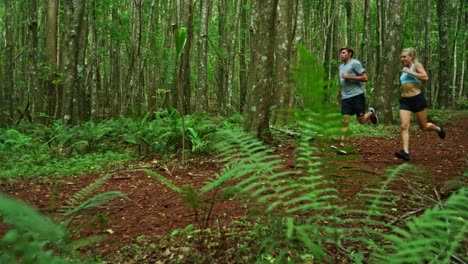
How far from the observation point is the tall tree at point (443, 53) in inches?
700

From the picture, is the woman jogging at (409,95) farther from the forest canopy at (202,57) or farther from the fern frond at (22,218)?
the fern frond at (22,218)

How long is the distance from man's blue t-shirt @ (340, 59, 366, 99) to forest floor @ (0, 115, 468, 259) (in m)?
1.16

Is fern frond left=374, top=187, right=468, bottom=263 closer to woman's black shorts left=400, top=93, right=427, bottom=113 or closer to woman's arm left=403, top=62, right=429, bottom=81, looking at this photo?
woman's arm left=403, top=62, right=429, bottom=81

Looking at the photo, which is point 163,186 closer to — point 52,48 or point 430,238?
point 430,238

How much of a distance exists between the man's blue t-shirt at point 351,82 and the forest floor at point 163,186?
116 cm

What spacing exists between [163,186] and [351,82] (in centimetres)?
403

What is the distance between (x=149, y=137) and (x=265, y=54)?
2.80 metres

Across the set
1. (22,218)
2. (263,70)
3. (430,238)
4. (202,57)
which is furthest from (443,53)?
(22,218)

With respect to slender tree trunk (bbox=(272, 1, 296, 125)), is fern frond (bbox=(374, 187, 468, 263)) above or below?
below

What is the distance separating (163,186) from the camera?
590 cm

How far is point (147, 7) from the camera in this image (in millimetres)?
25766

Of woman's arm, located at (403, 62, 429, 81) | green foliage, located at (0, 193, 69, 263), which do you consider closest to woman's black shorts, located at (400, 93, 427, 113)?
woman's arm, located at (403, 62, 429, 81)

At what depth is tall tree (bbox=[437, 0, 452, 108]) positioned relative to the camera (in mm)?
17783

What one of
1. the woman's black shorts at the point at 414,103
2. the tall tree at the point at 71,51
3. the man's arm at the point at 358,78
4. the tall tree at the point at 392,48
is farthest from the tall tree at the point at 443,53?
the tall tree at the point at 71,51
